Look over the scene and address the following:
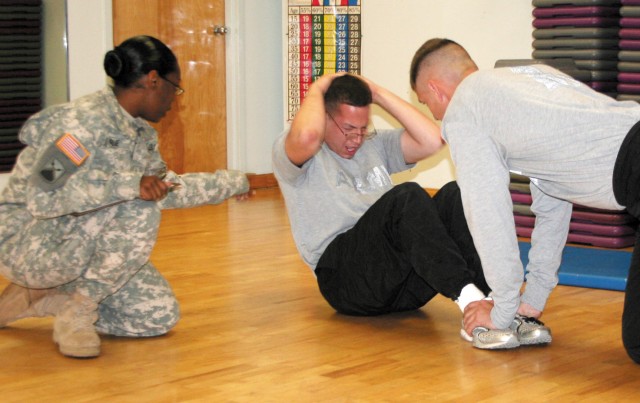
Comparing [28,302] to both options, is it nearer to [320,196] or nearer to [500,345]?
[320,196]

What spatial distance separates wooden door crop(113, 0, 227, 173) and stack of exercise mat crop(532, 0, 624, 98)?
8.86 feet

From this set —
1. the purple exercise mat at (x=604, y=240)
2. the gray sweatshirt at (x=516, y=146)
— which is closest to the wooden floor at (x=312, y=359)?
the gray sweatshirt at (x=516, y=146)

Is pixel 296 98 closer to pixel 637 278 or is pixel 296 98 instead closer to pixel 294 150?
pixel 294 150

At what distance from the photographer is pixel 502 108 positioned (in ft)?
8.03

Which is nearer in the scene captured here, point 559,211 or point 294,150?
point 559,211

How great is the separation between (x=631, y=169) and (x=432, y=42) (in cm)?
77

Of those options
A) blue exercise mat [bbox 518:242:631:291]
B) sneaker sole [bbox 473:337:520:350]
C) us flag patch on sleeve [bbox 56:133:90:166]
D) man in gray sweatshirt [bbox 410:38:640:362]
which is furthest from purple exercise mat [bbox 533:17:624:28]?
us flag patch on sleeve [bbox 56:133:90:166]

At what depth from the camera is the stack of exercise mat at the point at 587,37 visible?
450 cm

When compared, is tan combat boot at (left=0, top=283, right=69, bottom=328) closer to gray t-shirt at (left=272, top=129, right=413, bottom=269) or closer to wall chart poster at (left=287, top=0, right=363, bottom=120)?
gray t-shirt at (left=272, top=129, right=413, bottom=269)

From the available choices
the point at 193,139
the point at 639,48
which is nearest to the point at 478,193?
the point at 639,48

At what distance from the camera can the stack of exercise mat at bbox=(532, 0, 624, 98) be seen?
Answer: 14.8 ft

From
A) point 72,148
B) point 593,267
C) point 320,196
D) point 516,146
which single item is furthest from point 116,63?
point 593,267

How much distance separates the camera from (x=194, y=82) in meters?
6.54

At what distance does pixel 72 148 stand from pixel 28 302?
0.56 m
